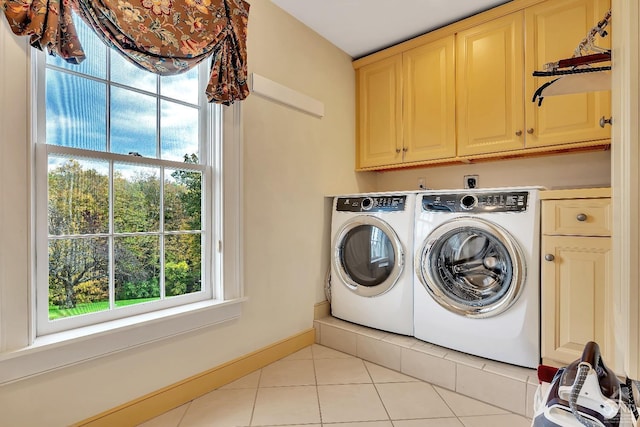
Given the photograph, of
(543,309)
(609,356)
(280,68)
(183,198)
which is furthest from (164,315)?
(609,356)

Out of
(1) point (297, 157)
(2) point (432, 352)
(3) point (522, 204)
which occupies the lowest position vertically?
(2) point (432, 352)

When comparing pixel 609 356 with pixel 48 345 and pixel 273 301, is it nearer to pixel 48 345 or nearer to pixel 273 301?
pixel 273 301

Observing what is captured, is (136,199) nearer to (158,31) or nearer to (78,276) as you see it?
(78,276)

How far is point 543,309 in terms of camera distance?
1.59 metres

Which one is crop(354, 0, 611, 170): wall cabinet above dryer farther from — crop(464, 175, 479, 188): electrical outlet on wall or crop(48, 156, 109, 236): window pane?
crop(48, 156, 109, 236): window pane

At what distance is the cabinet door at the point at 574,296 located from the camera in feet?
4.77

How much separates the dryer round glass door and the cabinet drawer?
7.8 inches

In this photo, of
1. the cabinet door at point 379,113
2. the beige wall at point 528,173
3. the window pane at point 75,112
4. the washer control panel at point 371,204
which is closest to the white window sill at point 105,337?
the window pane at point 75,112

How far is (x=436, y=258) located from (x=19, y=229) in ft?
6.56

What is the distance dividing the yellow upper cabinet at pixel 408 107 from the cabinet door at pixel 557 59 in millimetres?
476

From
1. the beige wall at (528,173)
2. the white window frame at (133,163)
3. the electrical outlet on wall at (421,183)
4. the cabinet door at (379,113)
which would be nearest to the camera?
the white window frame at (133,163)

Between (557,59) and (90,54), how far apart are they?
251 cm

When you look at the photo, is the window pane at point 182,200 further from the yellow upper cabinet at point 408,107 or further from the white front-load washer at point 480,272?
the yellow upper cabinet at point 408,107

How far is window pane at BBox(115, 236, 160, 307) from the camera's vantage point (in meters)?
1.51
